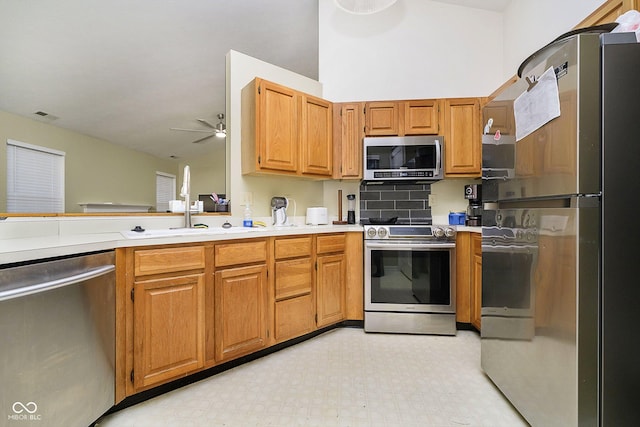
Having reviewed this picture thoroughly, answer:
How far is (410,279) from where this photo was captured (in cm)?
244

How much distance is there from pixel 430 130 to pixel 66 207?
2.97 metres

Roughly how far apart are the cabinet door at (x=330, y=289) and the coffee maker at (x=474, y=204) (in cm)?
132

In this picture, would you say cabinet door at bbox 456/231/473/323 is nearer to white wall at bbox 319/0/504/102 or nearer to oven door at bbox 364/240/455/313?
oven door at bbox 364/240/455/313

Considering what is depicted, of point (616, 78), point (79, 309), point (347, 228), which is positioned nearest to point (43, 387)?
point (79, 309)

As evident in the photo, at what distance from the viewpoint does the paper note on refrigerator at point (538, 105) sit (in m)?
1.13

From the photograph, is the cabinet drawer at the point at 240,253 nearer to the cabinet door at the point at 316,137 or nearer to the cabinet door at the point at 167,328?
the cabinet door at the point at 167,328

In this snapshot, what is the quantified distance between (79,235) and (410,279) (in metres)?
2.36

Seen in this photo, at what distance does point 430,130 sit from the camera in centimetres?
275

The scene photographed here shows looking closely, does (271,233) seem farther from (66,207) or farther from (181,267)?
(66,207)

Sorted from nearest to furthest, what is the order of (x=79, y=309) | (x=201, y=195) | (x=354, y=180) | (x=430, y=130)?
1. (x=79, y=309)
2. (x=201, y=195)
3. (x=430, y=130)
4. (x=354, y=180)

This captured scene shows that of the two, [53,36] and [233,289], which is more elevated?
[53,36]

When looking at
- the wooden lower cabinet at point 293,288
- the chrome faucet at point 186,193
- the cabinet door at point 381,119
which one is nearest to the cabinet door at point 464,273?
the cabinet door at point 381,119

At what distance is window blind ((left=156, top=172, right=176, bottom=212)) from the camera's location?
7.44ft

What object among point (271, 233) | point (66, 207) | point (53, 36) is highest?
point (53, 36)
